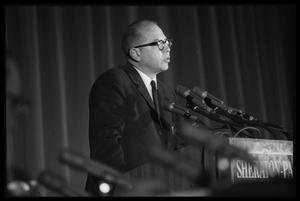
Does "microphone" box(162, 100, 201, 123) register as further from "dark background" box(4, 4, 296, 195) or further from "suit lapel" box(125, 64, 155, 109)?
"dark background" box(4, 4, 296, 195)

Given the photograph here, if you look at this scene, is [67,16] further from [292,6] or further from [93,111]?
[292,6]

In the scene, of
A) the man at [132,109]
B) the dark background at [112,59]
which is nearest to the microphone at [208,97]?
the man at [132,109]

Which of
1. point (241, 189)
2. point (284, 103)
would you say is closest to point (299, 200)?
point (241, 189)

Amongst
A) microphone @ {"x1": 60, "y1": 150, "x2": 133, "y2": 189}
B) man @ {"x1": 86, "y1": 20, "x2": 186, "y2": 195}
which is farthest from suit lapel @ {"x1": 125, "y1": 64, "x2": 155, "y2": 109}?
microphone @ {"x1": 60, "y1": 150, "x2": 133, "y2": 189}

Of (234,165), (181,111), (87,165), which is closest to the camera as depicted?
(87,165)

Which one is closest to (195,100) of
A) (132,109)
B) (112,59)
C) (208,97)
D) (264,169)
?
(208,97)

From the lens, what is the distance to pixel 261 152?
2373 millimetres

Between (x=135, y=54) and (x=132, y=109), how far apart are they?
1.33 ft

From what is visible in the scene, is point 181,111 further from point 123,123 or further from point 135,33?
point 135,33

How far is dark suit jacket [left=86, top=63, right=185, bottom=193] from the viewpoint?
9.12 feet

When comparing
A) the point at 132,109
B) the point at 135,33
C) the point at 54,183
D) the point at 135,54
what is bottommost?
the point at 54,183

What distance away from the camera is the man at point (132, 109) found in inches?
110

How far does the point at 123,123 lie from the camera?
2.87m

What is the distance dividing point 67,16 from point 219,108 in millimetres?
1178
